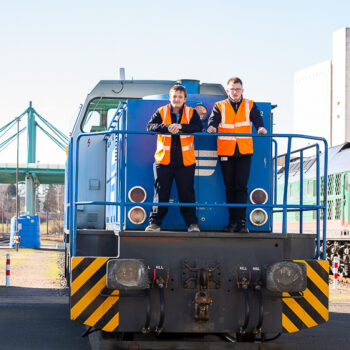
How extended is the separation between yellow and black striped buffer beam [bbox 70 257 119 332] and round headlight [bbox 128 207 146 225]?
1.75 feet

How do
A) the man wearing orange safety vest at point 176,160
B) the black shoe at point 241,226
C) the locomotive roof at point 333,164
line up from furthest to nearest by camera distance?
the locomotive roof at point 333,164
the man wearing orange safety vest at point 176,160
the black shoe at point 241,226

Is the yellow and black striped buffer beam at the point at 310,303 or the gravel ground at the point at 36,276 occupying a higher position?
the yellow and black striped buffer beam at the point at 310,303

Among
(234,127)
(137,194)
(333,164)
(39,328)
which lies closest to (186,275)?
(137,194)

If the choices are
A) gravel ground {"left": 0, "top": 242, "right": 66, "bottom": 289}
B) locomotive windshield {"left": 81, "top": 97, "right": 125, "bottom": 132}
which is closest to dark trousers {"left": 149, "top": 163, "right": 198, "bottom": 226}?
locomotive windshield {"left": 81, "top": 97, "right": 125, "bottom": 132}

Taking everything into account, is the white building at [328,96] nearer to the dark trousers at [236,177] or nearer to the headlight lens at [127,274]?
the dark trousers at [236,177]

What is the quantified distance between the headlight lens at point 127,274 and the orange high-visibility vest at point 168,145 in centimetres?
101

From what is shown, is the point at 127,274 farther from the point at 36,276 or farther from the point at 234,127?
the point at 36,276

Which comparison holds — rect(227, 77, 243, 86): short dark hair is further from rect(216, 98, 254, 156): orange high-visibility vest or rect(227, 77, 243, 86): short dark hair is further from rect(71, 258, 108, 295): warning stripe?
rect(71, 258, 108, 295): warning stripe

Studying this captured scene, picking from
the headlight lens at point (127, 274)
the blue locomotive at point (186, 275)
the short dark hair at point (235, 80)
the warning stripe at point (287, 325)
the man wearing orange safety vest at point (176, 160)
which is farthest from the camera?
the short dark hair at point (235, 80)

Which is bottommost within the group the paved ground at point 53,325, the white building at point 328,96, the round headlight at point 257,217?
the paved ground at point 53,325

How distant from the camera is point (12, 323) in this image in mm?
8734

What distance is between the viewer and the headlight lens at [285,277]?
588 cm

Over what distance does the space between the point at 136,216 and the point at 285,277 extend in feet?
4.67

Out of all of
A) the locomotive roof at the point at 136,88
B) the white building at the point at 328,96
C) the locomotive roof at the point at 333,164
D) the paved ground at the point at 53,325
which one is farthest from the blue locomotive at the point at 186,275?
the white building at the point at 328,96
